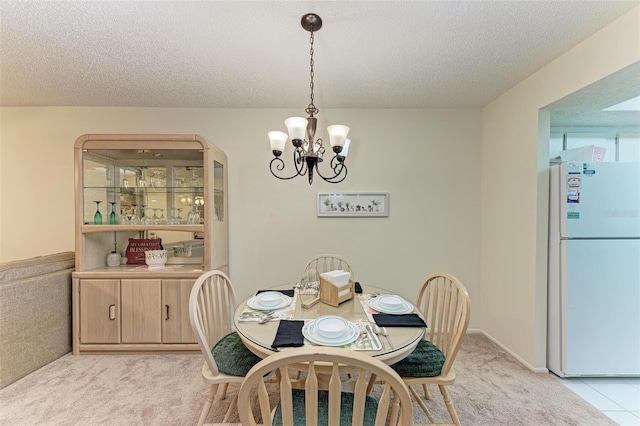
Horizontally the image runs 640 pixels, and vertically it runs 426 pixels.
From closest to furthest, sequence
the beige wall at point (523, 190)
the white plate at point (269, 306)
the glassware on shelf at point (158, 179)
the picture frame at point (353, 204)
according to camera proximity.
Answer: the white plate at point (269, 306), the beige wall at point (523, 190), the glassware on shelf at point (158, 179), the picture frame at point (353, 204)

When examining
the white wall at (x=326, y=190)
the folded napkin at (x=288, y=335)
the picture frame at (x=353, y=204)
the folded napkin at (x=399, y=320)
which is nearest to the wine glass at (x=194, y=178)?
the white wall at (x=326, y=190)

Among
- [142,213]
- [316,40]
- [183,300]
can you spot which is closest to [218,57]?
[316,40]

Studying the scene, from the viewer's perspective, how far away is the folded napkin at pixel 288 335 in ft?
4.03

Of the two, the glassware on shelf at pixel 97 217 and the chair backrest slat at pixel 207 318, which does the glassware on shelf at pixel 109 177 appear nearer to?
the glassware on shelf at pixel 97 217

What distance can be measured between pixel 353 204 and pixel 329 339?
73.1 inches

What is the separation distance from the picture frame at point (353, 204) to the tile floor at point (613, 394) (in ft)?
6.72

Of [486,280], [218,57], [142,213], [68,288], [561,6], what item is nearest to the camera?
[561,6]

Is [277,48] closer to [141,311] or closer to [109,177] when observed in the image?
[109,177]

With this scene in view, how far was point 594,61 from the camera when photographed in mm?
1757

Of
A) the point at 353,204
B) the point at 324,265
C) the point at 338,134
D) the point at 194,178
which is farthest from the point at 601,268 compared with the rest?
the point at 194,178

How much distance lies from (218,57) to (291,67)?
1.81 ft

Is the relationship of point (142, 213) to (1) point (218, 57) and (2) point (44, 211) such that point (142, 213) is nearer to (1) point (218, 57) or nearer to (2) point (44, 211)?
(2) point (44, 211)

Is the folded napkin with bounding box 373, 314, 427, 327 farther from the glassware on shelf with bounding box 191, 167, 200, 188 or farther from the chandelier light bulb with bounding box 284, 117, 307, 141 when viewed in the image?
the glassware on shelf with bounding box 191, 167, 200, 188

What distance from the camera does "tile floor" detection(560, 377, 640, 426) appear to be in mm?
1736
